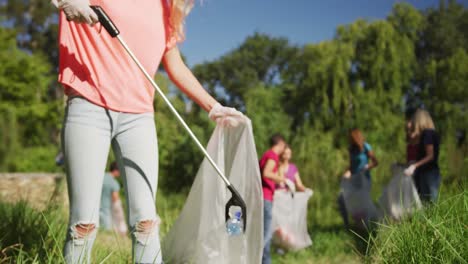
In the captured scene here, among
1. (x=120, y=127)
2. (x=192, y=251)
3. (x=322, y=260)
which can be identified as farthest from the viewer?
(x=322, y=260)

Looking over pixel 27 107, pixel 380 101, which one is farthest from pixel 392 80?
pixel 27 107

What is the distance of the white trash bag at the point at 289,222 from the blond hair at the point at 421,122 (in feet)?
4.36

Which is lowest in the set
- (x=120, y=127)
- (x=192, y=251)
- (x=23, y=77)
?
(x=192, y=251)

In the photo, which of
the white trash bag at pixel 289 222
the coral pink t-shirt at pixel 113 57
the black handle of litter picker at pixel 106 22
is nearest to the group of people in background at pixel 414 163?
the white trash bag at pixel 289 222

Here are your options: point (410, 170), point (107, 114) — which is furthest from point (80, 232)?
point (410, 170)

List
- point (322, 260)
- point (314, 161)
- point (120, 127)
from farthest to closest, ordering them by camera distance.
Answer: point (314, 161)
point (322, 260)
point (120, 127)

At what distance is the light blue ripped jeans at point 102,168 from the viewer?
177 centimetres

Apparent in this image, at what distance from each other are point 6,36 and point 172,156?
9.63m

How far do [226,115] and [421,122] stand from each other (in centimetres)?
339

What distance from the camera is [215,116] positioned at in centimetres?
208

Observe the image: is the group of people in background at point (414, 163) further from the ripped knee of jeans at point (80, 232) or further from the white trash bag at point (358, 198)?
the ripped knee of jeans at point (80, 232)

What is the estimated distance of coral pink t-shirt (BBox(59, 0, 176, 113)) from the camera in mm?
1836

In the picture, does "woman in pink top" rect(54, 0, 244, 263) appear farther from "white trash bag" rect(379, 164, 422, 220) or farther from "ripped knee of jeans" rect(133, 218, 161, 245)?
"white trash bag" rect(379, 164, 422, 220)

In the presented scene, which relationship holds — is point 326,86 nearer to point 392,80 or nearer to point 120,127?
point 392,80
